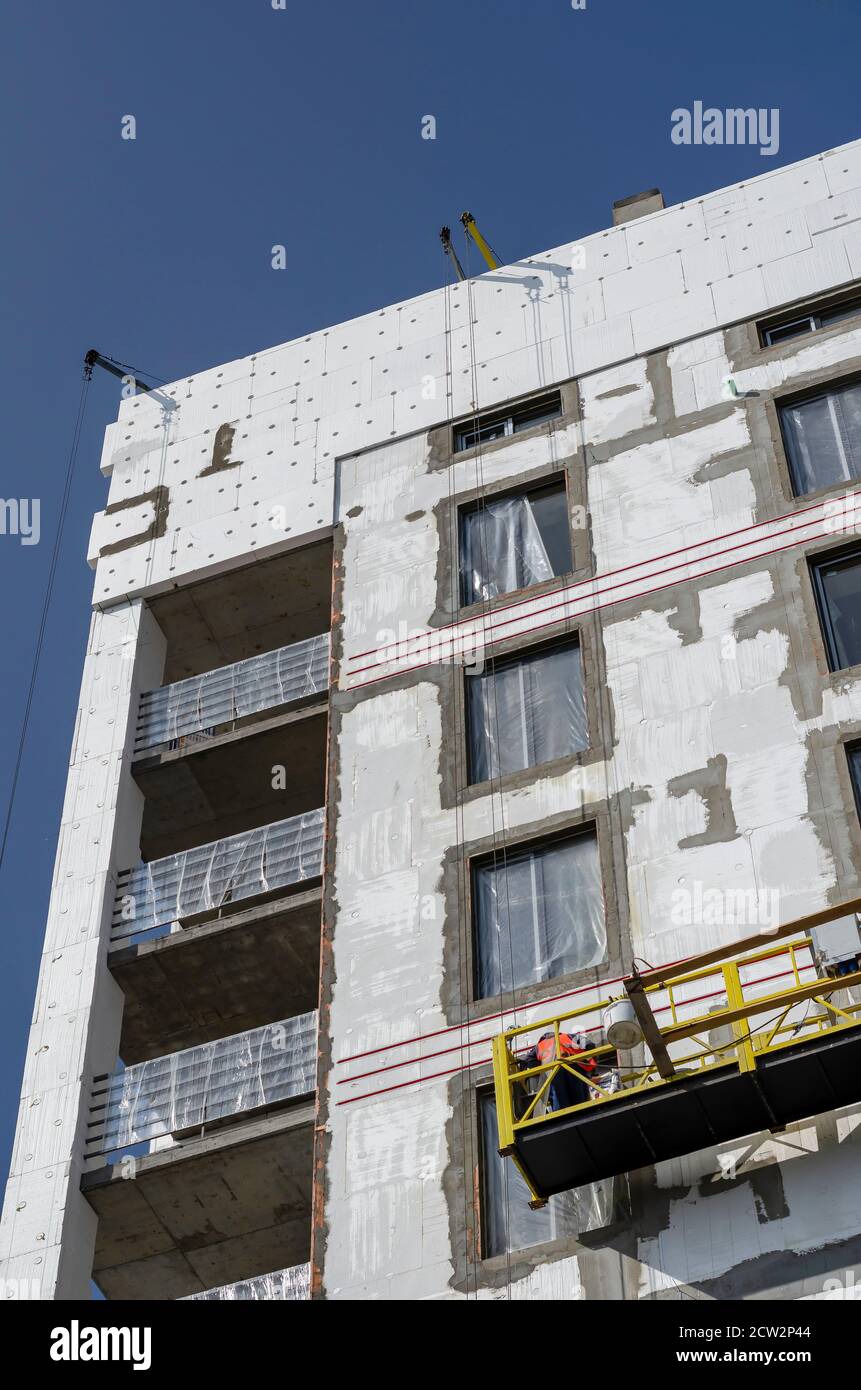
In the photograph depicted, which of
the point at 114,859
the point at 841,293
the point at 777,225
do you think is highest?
the point at 777,225

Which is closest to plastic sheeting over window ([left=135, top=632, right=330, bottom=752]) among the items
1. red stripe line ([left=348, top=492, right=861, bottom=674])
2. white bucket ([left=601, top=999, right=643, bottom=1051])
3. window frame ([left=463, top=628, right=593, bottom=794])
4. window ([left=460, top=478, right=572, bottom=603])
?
red stripe line ([left=348, top=492, right=861, bottom=674])

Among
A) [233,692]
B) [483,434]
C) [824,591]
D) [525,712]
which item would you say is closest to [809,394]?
[824,591]

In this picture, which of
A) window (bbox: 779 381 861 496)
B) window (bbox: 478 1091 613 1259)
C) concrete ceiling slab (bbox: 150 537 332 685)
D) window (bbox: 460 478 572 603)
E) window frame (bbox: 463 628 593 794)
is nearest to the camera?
window (bbox: 478 1091 613 1259)

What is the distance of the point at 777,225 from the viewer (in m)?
36.2

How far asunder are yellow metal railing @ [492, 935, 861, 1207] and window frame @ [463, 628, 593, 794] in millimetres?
4418

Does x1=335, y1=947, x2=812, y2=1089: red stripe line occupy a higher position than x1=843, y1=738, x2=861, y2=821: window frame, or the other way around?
x1=843, y1=738, x2=861, y2=821: window frame

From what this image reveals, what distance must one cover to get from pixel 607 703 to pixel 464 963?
15.1 feet

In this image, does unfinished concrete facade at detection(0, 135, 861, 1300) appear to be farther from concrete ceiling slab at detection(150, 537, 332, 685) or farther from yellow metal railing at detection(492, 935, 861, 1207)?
yellow metal railing at detection(492, 935, 861, 1207)

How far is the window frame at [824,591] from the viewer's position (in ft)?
95.2

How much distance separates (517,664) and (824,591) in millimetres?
4862

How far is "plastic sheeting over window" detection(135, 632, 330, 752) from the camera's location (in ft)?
111

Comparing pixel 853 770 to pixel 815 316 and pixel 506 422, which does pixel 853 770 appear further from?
pixel 506 422
